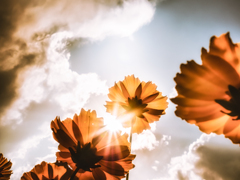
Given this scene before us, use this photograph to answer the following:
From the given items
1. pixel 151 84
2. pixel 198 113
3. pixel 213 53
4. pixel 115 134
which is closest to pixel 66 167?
pixel 115 134

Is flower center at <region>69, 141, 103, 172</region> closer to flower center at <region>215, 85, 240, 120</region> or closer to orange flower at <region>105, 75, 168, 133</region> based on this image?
flower center at <region>215, 85, 240, 120</region>

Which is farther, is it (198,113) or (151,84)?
(151,84)

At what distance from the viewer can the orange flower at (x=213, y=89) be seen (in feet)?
2.03

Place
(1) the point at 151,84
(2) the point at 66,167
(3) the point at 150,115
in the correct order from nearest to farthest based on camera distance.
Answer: (2) the point at 66,167
(3) the point at 150,115
(1) the point at 151,84

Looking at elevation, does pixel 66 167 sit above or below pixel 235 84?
below

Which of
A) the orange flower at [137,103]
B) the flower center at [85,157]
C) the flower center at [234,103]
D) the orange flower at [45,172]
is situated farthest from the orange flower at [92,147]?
the orange flower at [137,103]

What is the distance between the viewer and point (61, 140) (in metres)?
0.82

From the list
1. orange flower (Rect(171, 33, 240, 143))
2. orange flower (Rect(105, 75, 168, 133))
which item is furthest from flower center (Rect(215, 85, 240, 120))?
orange flower (Rect(105, 75, 168, 133))

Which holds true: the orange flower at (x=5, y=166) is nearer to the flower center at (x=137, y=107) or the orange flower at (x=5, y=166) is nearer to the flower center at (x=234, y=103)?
the flower center at (x=137, y=107)

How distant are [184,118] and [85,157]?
49cm

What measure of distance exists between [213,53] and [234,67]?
106mm

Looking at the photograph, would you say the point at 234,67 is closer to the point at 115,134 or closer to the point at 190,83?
the point at 190,83

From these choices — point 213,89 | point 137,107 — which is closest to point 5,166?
point 137,107

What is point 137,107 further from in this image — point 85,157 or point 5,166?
point 5,166
